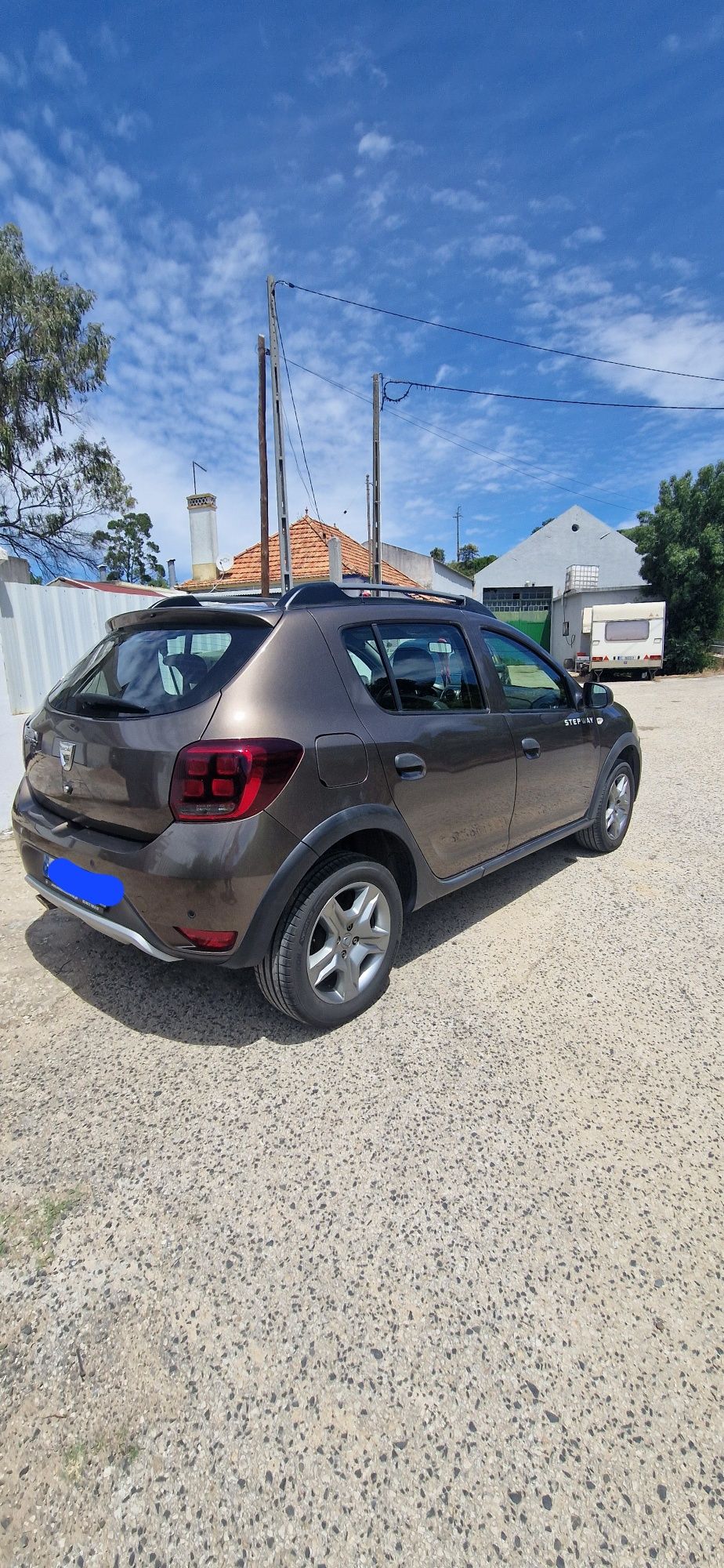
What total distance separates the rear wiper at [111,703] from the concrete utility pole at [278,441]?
29.6ft

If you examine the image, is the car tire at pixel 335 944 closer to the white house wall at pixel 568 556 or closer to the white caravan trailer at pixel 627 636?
the white caravan trailer at pixel 627 636

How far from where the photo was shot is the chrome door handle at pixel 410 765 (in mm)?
2602

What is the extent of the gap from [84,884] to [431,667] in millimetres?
1706

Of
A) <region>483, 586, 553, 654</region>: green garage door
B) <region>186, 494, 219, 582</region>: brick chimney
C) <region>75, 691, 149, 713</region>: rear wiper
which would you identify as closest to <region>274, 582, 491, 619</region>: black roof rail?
<region>75, 691, 149, 713</region>: rear wiper

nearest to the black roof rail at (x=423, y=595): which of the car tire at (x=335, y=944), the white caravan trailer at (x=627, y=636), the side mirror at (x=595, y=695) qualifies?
the side mirror at (x=595, y=695)

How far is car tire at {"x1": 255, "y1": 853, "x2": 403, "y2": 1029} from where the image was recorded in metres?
2.31

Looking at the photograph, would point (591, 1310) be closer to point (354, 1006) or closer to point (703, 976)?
point (354, 1006)

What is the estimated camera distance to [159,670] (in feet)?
7.84

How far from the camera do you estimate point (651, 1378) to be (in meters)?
1.41

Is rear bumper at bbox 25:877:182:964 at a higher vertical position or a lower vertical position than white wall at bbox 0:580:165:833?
lower

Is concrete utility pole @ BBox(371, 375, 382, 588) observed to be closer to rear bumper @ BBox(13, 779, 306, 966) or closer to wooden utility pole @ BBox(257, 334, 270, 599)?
wooden utility pole @ BBox(257, 334, 270, 599)

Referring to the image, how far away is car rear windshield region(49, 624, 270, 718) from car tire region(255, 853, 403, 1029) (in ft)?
2.54

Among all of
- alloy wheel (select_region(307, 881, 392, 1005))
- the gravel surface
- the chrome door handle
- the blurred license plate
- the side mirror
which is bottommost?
the gravel surface

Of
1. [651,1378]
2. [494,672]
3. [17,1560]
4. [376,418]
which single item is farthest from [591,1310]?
[376,418]
